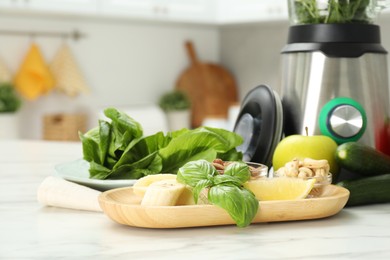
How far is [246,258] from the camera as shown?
0.80 metres

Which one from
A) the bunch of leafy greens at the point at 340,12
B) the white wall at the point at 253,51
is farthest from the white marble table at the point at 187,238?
the white wall at the point at 253,51

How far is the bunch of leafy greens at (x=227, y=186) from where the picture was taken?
34.9 inches

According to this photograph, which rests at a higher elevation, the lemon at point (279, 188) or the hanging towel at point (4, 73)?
the lemon at point (279, 188)

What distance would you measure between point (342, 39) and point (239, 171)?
0.44 meters

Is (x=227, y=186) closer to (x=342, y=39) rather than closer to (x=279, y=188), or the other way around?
(x=279, y=188)

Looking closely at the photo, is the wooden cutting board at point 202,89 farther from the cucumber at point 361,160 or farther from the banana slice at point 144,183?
the banana slice at point 144,183

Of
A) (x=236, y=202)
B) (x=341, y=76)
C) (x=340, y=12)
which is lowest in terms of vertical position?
(x=236, y=202)

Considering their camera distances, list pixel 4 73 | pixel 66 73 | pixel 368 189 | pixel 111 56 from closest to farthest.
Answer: pixel 368 189
pixel 4 73
pixel 66 73
pixel 111 56

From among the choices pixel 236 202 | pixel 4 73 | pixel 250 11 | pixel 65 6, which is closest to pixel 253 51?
pixel 250 11

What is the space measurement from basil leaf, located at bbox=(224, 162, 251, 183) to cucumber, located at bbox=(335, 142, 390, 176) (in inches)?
9.5

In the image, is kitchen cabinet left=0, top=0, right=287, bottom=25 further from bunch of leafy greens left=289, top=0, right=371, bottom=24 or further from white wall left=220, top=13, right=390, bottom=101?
bunch of leafy greens left=289, top=0, right=371, bottom=24

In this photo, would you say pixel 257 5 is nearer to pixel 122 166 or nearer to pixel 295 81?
pixel 295 81

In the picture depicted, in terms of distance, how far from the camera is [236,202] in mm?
885

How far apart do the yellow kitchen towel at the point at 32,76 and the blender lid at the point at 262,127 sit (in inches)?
98.7
